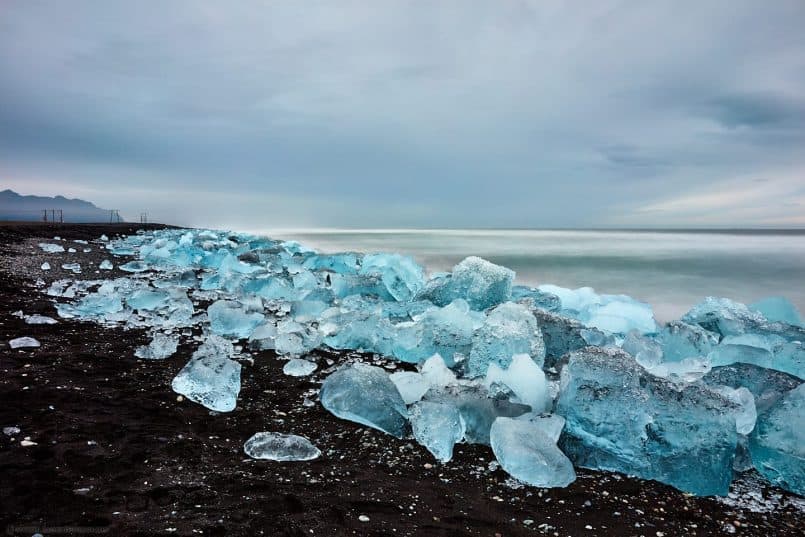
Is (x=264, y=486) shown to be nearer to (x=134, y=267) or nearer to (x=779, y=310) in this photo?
(x=779, y=310)

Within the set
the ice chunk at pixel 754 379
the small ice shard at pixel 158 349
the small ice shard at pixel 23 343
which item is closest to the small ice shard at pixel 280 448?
the small ice shard at pixel 158 349

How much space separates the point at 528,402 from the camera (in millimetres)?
2566

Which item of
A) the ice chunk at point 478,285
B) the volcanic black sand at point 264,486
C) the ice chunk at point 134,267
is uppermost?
the ice chunk at point 478,285

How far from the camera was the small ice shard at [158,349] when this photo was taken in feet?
10.8

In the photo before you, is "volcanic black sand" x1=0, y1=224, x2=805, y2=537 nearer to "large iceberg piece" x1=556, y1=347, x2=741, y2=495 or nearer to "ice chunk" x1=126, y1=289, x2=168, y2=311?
"large iceberg piece" x1=556, y1=347, x2=741, y2=495

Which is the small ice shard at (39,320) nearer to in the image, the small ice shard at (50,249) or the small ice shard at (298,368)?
the small ice shard at (298,368)

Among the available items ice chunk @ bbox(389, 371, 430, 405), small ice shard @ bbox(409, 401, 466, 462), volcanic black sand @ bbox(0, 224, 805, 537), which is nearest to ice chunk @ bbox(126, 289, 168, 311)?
volcanic black sand @ bbox(0, 224, 805, 537)

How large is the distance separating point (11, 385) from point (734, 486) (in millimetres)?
3532

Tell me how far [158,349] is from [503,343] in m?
2.37

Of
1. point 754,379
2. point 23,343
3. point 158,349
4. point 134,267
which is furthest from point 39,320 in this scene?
point 754,379

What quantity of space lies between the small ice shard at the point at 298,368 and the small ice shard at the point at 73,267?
594 cm

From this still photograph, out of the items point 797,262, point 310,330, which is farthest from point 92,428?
point 797,262

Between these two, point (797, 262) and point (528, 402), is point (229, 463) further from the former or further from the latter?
point (797, 262)

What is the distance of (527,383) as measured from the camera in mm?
2590
